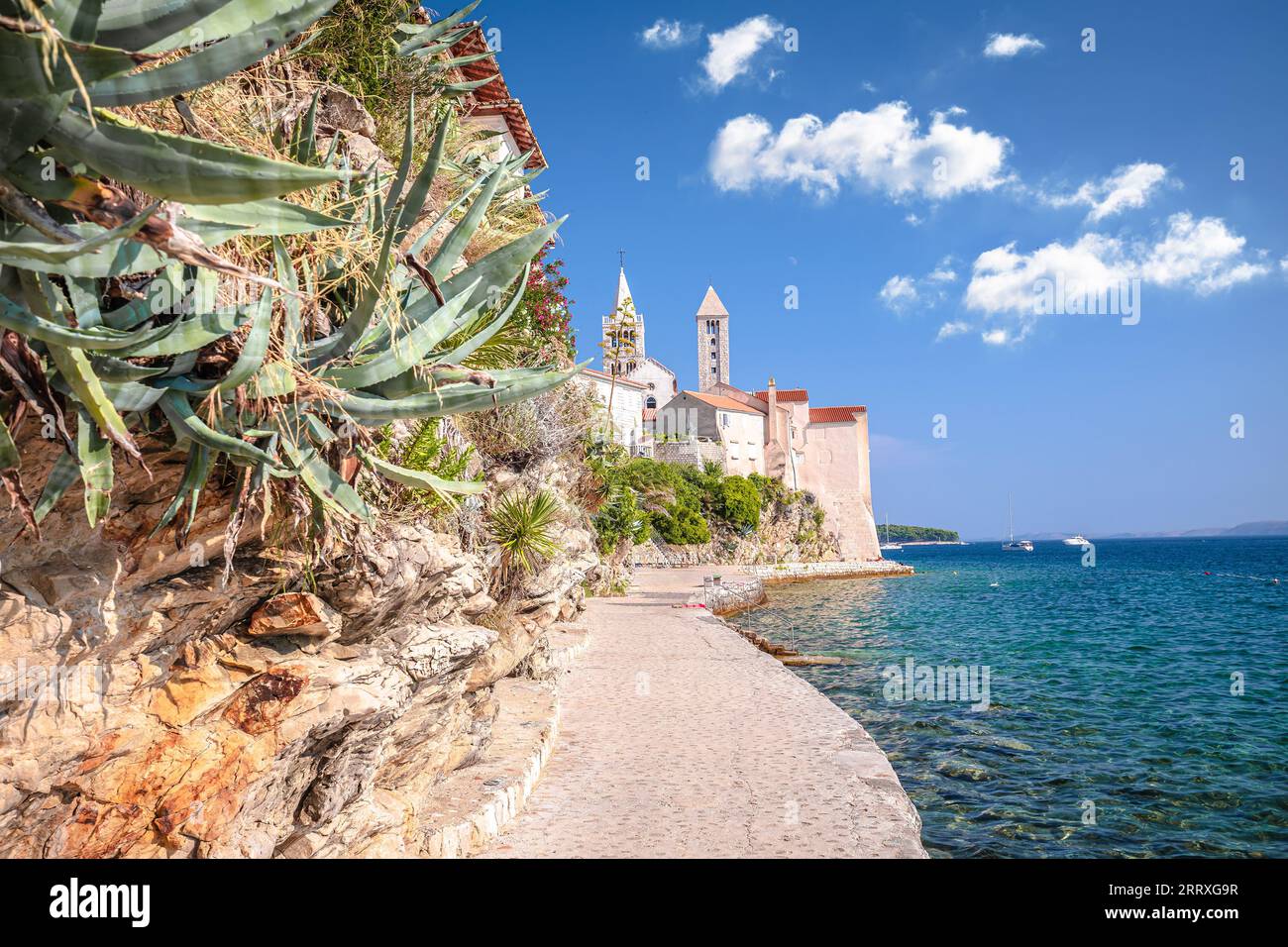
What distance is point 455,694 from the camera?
19.2 feet

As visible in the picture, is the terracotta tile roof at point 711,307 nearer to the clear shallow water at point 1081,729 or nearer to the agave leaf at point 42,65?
the clear shallow water at point 1081,729

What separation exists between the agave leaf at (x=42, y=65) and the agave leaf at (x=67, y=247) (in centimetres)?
5

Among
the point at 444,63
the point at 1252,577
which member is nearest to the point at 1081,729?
the point at 444,63

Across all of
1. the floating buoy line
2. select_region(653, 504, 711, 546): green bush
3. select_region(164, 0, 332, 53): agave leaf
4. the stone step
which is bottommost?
the floating buoy line

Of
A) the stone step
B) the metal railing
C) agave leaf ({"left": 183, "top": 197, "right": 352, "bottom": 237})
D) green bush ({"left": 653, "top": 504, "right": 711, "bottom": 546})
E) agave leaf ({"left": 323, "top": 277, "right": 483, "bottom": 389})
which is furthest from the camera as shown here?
green bush ({"left": 653, "top": 504, "right": 711, "bottom": 546})

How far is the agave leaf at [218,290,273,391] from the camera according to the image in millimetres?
2723

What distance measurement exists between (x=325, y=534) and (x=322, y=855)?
2132mm

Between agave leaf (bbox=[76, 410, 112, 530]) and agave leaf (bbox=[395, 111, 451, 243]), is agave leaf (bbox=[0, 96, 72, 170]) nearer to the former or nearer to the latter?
agave leaf (bbox=[76, 410, 112, 530])

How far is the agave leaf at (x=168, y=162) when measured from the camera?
1958 mm

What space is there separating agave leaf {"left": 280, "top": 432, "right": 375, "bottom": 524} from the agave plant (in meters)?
0.01

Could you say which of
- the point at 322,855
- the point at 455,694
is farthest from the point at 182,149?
the point at 455,694

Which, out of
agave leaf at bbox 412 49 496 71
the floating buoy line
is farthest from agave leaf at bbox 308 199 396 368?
the floating buoy line

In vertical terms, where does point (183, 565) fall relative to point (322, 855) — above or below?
above
